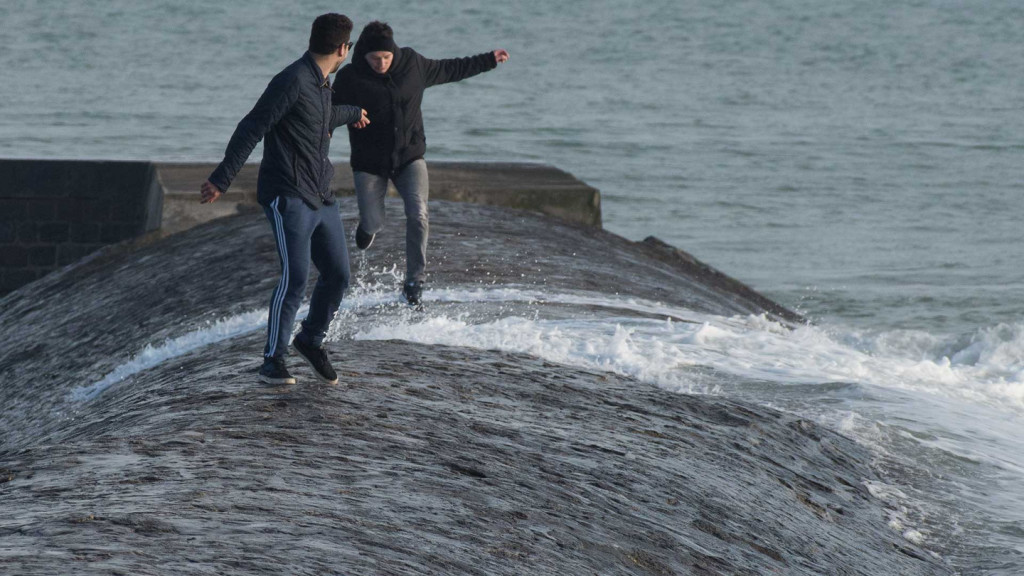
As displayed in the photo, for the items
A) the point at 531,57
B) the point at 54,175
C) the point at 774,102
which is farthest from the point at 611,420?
the point at 531,57

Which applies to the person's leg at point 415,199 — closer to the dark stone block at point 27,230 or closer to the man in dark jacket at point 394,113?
the man in dark jacket at point 394,113

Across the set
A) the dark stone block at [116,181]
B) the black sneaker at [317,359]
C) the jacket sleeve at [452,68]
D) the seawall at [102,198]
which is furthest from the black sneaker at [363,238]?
the dark stone block at [116,181]

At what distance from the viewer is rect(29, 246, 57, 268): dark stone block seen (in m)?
13.2

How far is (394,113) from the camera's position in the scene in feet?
24.2

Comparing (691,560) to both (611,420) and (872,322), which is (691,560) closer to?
(611,420)

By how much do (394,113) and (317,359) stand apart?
2262 mm

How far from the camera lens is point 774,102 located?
128 feet

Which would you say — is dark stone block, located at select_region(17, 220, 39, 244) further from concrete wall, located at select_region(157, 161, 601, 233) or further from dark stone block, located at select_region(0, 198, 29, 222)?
concrete wall, located at select_region(157, 161, 601, 233)

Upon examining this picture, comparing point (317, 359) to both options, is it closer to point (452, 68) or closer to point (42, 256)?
point (452, 68)

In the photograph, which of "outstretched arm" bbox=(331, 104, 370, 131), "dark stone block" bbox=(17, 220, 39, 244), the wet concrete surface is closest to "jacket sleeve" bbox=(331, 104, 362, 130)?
"outstretched arm" bbox=(331, 104, 370, 131)

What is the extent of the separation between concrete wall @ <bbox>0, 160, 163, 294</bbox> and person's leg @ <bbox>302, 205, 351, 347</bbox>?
7994mm

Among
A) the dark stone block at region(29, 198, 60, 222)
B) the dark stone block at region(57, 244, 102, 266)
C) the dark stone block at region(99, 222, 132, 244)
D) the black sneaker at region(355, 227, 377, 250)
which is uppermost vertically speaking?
the black sneaker at region(355, 227, 377, 250)

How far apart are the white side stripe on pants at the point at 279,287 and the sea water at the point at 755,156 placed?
1.55 meters

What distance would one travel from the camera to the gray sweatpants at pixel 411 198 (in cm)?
757
